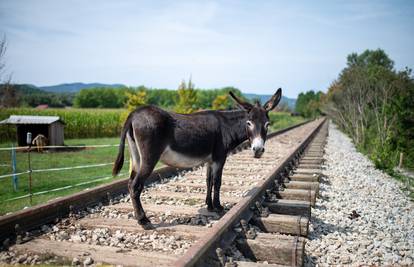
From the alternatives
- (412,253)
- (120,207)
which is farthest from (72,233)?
(412,253)

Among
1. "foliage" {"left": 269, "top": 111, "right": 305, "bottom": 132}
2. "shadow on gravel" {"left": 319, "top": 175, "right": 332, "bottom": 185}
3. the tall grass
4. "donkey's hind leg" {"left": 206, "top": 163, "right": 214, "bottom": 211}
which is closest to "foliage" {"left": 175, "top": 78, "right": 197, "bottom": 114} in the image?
"foliage" {"left": 269, "top": 111, "right": 305, "bottom": 132}

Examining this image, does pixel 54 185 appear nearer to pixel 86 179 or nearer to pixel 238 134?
pixel 86 179

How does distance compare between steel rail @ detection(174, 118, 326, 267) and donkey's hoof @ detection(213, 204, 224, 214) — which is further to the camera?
donkey's hoof @ detection(213, 204, 224, 214)

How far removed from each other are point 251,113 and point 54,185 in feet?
23.7

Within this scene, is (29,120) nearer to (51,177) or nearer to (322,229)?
(51,177)

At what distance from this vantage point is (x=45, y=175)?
36.7 feet

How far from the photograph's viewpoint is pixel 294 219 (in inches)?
157

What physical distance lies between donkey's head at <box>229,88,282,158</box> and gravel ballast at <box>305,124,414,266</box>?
4.52ft

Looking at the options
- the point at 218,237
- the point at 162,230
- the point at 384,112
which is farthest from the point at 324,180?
the point at 384,112

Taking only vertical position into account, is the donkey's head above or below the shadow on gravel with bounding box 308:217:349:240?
above

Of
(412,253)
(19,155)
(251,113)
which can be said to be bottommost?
(19,155)

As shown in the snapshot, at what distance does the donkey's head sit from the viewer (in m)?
4.44

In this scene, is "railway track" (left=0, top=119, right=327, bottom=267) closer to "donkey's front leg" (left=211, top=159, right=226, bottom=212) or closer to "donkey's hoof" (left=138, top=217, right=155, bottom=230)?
"donkey's hoof" (left=138, top=217, right=155, bottom=230)

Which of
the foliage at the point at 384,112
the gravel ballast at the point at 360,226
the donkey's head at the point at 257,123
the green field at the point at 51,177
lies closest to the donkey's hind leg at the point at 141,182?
the donkey's head at the point at 257,123
